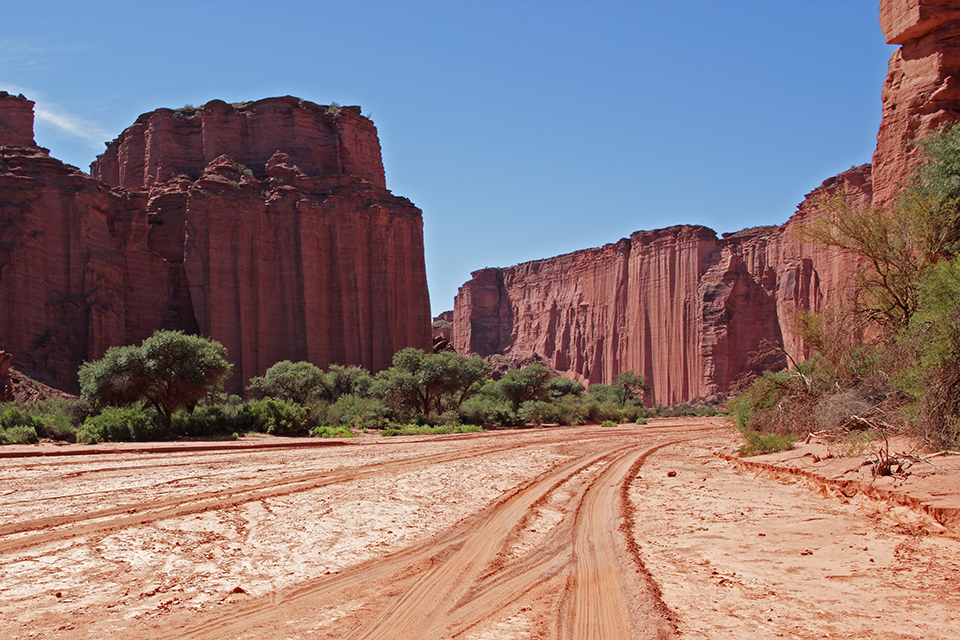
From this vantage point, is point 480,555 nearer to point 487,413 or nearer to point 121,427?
point 121,427

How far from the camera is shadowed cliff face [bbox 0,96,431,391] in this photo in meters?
44.3

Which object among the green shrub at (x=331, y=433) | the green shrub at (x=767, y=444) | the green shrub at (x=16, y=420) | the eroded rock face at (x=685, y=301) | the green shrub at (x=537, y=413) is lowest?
the green shrub at (x=537, y=413)

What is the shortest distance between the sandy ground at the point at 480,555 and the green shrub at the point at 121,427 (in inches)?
373

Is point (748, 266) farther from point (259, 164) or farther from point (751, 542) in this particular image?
point (751, 542)

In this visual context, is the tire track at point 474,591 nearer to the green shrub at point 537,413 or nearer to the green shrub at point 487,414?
the green shrub at point 487,414

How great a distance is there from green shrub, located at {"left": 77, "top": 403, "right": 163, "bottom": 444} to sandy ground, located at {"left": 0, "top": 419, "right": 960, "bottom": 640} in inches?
373

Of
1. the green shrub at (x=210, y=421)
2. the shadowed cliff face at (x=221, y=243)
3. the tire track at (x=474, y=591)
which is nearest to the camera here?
the tire track at (x=474, y=591)

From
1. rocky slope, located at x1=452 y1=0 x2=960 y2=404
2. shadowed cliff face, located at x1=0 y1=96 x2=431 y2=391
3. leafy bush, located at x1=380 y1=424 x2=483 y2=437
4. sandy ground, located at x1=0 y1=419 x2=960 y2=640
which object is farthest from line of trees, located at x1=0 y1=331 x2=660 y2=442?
rocky slope, located at x1=452 y1=0 x2=960 y2=404

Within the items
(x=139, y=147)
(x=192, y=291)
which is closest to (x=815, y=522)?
(x=192, y=291)

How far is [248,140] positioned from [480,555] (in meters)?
58.2

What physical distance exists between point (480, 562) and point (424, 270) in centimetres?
5264

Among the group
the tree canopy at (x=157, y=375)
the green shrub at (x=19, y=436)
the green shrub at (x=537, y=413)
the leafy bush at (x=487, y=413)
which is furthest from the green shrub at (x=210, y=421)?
the green shrub at (x=537, y=413)

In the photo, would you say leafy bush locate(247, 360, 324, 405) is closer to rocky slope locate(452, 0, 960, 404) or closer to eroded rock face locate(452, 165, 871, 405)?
rocky slope locate(452, 0, 960, 404)

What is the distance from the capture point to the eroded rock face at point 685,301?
232 feet
